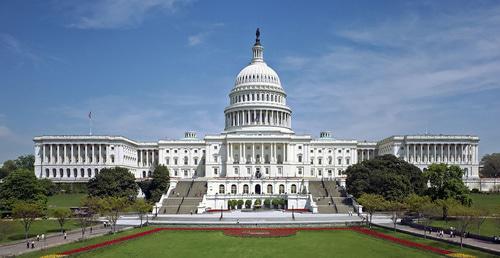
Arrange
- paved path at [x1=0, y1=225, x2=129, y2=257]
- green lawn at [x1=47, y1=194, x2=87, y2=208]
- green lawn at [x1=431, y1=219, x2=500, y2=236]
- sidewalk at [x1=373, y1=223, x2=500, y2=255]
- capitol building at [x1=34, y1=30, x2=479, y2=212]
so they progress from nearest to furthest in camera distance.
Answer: sidewalk at [x1=373, y1=223, x2=500, y2=255] < paved path at [x1=0, y1=225, x2=129, y2=257] < green lawn at [x1=431, y1=219, x2=500, y2=236] < green lawn at [x1=47, y1=194, x2=87, y2=208] < capitol building at [x1=34, y1=30, x2=479, y2=212]

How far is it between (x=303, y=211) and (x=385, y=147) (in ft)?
206

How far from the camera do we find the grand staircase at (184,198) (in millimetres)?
85406

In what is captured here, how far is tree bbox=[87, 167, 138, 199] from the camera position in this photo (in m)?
89.6

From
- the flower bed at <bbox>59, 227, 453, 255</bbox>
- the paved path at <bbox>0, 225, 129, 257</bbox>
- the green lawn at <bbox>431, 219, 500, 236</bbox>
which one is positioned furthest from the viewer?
the green lawn at <bbox>431, 219, 500, 236</bbox>

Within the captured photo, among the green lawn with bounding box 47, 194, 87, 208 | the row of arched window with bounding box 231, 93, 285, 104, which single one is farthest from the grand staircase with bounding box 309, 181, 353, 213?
the green lawn with bounding box 47, 194, 87, 208

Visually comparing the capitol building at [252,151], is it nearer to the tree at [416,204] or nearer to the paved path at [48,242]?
the tree at [416,204]

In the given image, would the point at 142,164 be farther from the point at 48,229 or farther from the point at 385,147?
the point at 48,229

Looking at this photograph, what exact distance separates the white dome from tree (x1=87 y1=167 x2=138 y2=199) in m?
53.9

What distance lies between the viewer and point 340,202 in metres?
88.7

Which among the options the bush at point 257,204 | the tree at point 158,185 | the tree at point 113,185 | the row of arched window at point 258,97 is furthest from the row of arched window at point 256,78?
the tree at point 113,185

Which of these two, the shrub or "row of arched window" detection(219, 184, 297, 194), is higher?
"row of arched window" detection(219, 184, 297, 194)

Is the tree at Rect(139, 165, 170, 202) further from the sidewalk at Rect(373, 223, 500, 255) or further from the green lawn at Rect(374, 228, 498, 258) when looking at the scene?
the sidewalk at Rect(373, 223, 500, 255)

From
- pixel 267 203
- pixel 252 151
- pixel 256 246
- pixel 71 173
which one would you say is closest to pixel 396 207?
pixel 256 246

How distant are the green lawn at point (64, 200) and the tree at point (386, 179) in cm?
5296
